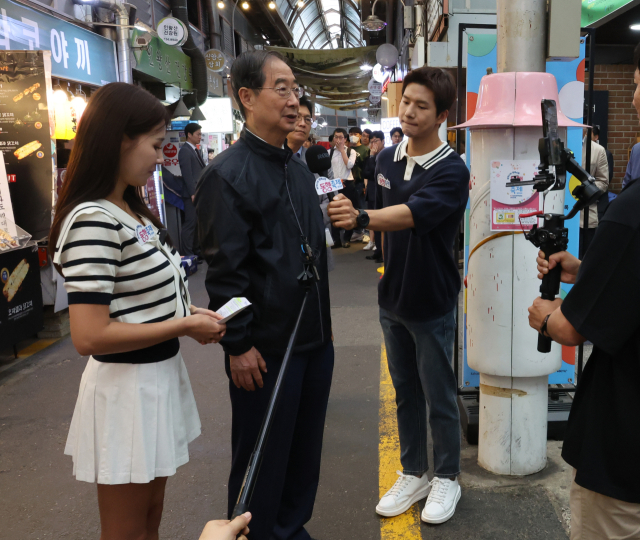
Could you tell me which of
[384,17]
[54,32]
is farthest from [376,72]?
[54,32]

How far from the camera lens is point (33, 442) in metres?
3.85

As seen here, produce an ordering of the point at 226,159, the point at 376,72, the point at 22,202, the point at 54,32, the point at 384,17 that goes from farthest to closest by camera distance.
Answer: the point at 384,17 → the point at 376,72 → the point at 54,32 → the point at 22,202 → the point at 226,159

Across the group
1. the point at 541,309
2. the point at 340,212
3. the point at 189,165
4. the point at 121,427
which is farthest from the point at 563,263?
the point at 189,165

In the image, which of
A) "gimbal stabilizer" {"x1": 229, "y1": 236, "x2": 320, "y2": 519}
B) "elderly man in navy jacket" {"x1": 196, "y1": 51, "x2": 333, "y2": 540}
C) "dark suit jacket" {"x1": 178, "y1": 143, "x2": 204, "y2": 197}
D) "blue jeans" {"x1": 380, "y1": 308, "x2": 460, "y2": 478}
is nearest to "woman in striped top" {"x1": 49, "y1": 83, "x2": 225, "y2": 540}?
"elderly man in navy jacket" {"x1": 196, "y1": 51, "x2": 333, "y2": 540}

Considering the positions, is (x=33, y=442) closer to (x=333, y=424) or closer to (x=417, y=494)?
(x=333, y=424)

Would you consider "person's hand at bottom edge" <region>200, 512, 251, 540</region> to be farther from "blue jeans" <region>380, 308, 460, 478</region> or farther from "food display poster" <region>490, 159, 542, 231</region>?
"food display poster" <region>490, 159, 542, 231</region>

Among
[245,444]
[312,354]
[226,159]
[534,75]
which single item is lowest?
[245,444]

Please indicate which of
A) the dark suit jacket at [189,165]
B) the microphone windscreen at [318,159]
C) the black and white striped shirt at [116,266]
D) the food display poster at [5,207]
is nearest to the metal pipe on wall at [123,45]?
the dark suit jacket at [189,165]

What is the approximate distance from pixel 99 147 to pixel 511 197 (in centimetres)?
203

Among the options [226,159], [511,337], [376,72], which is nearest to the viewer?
[226,159]

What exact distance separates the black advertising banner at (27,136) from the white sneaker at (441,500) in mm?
4759

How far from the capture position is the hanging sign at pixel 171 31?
11.2m

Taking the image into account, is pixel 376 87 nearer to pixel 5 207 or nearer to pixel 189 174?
pixel 189 174

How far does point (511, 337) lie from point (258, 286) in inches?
61.0
